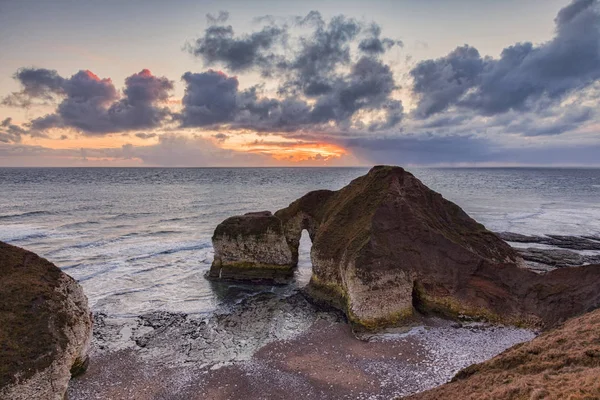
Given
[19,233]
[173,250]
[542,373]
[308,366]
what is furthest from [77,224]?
[542,373]

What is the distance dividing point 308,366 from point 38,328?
27.4 ft

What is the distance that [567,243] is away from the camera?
3244 centimetres

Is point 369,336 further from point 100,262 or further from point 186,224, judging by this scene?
point 186,224

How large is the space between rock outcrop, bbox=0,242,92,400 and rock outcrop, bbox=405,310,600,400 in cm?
922

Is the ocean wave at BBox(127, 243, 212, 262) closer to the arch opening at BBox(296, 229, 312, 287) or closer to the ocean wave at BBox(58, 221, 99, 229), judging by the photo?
the arch opening at BBox(296, 229, 312, 287)

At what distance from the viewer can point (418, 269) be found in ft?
57.6

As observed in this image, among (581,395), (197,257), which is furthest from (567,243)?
(581,395)

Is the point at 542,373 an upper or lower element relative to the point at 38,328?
upper

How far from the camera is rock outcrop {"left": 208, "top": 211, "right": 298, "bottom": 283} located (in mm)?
23719

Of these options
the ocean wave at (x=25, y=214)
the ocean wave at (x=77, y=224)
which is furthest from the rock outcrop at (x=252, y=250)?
the ocean wave at (x=25, y=214)

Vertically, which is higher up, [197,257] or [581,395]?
[581,395]

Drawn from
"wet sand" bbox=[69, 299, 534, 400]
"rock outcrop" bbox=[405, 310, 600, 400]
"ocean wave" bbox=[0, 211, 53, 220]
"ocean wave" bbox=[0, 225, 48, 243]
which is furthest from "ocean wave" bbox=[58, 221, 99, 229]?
"rock outcrop" bbox=[405, 310, 600, 400]

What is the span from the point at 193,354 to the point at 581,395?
12681mm

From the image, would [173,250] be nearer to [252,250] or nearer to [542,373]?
[252,250]
